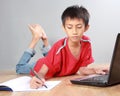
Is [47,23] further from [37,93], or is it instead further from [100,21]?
[37,93]

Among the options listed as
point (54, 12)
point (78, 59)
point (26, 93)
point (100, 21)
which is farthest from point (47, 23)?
point (26, 93)

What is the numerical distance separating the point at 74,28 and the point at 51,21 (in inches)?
38.9

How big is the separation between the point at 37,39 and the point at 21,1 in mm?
372

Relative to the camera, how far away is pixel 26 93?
0.85m

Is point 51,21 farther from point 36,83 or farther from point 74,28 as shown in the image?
point 36,83

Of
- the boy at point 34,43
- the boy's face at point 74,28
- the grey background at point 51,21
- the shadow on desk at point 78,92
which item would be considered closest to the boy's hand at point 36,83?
the shadow on desk at point 78,92

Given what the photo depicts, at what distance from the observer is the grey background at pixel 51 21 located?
2178 mm

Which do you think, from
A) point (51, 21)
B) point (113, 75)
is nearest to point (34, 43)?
point (51, 21)

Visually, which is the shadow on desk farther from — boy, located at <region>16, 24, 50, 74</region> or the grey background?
the grey background

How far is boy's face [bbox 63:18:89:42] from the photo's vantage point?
47.9 inches

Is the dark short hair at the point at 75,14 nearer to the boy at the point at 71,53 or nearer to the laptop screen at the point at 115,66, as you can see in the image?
the boy at the point at 71,53

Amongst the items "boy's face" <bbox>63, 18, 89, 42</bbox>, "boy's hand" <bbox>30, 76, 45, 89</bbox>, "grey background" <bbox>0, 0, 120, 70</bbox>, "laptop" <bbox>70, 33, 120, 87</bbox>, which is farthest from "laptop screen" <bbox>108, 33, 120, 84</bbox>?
"grey background" <bbox>0, 0, 120, 70</bbox>

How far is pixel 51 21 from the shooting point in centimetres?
219

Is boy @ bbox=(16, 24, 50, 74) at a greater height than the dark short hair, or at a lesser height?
lesser
